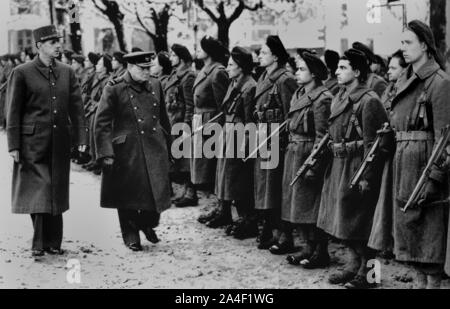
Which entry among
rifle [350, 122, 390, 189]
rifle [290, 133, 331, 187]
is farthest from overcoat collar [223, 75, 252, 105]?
rifle [350, 122, 390, 189]

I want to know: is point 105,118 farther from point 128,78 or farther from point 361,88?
point 361,88

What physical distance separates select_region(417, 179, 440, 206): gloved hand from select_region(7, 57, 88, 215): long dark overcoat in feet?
11.4

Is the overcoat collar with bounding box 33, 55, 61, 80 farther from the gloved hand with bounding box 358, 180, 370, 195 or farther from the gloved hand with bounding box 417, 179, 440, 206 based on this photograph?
the gloved hand with bounding box 417, 179, 440, 206

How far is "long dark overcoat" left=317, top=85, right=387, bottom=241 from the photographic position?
5.51 m

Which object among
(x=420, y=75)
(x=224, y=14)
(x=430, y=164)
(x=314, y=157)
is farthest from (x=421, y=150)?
(x=224, y=14)

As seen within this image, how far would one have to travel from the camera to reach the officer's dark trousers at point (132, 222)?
6.99 m

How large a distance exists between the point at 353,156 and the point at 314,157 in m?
0.44

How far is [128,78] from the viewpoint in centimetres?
701

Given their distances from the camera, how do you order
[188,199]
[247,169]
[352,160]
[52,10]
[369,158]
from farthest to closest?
[52,10] → [188,199] → [247,169] → [352,160] → [369,158]

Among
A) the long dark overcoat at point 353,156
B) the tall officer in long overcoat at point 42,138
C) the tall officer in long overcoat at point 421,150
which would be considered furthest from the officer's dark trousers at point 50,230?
the tall officer in long overcoat at point 421,150

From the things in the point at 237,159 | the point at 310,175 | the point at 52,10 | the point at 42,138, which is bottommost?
the point at 237,159

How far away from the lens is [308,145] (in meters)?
6.38

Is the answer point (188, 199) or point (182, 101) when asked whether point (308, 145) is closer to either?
point (188, 199)
